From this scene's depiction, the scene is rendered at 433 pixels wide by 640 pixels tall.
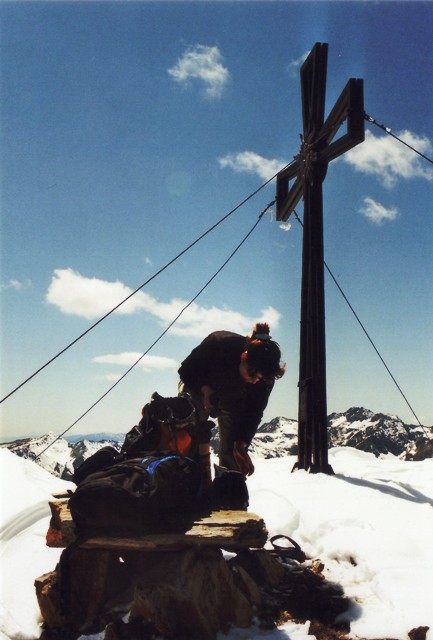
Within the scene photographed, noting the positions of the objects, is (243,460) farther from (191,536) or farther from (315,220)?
(315,220)

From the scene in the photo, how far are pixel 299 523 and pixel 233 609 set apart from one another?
1.74m

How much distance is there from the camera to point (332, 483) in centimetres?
527

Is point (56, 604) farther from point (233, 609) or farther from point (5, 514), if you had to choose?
point (5, 514)

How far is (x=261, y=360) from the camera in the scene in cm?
354

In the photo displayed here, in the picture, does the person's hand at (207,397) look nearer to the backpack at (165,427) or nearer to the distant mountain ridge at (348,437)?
the backpack at (165,427)

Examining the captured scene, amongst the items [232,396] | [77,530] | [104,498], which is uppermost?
[232,396]

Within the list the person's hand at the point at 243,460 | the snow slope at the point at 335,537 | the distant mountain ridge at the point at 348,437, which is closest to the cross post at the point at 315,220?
the snow slope at the point at 335,537

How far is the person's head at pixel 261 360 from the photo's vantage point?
3.54 metres

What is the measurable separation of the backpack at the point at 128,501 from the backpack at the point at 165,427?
0.86 metres

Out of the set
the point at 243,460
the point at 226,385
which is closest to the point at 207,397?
the point at 226,385

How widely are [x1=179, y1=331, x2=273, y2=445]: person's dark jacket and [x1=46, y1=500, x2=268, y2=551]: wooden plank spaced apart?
120cm

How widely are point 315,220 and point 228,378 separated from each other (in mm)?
3621

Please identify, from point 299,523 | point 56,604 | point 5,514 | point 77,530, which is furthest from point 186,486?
point 5,514

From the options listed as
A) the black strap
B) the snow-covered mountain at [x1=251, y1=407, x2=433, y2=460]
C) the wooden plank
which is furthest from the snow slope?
the snow-covered mountain at [x1=251, y1=407, x2=433, y2=460]
